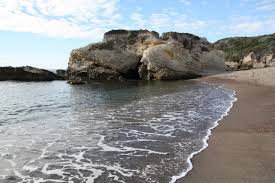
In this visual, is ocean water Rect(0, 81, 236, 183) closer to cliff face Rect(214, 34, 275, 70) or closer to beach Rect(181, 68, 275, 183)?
beach Rect(181, 68, 275, 183)

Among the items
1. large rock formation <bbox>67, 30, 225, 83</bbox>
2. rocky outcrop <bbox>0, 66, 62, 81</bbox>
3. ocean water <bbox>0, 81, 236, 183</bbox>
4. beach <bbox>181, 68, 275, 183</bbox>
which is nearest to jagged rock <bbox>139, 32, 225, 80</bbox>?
large rock formation <bbox>67, 30, 225, 83</bbox>

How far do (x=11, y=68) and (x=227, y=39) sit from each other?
70.3m

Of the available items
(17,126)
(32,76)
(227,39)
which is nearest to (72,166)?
(17,126)

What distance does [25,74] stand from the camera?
1845 inches

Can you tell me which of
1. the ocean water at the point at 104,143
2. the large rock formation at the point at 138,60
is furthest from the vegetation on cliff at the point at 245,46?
the ocean water at the point at 104,143

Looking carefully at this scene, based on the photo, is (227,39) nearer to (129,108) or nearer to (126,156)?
(129,108)

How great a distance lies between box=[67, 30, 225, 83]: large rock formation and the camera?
135 ft

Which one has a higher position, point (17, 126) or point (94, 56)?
point (94, 56)

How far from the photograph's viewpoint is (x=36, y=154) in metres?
8.94

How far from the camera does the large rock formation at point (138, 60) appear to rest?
41.3 metres

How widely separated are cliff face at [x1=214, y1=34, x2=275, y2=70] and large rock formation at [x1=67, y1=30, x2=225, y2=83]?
10.5 meters

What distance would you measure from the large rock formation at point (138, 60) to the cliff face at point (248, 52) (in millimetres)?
10482

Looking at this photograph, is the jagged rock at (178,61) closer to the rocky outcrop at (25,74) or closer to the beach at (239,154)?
the rocky outcrop at (25,74)

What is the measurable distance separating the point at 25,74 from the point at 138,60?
15111mm
